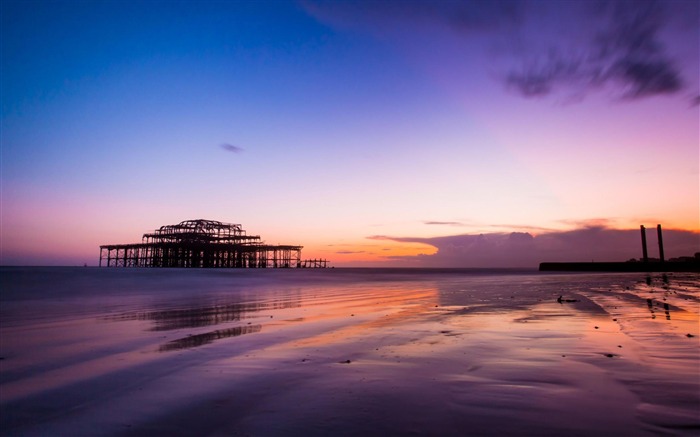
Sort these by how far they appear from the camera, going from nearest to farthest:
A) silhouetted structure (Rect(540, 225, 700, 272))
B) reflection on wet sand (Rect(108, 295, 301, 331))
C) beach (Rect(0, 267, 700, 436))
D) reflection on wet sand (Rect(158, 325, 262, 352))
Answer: beach (Rect(0, 267, 700, 436))
reflection on wet sand (Rect(158, 325, 262, 352))
reflection on wet sand (Rect(108, 295, 301, 331))
silhouetted structure (Rect(540, 225, 700, 272))

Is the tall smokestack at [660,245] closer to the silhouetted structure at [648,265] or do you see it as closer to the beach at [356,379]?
the silhouetted structure at [648,265]

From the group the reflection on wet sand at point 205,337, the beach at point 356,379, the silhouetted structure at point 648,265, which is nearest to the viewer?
the beach at point 356,379

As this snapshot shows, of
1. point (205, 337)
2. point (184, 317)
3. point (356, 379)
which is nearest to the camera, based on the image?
point (356, 379)

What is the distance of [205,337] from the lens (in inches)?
322

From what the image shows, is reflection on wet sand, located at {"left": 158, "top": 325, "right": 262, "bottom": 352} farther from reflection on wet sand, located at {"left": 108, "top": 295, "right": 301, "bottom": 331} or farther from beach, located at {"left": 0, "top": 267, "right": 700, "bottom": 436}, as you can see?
reflection on wet sand, located at {"left": 108, "top": 295, "right": 301, "bottom": 331}

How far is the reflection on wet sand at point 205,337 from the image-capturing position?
23.9 ft

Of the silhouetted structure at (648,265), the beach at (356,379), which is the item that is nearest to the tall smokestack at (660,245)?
the silhouetted structure at (648,265)

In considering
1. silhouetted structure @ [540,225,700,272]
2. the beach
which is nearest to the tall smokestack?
silhouetted structure @ [540,225,700,272]

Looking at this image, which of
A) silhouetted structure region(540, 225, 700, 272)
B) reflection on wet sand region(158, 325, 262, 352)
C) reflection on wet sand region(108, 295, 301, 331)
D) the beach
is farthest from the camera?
silhouetted structure region(540, 225, 700, 272)

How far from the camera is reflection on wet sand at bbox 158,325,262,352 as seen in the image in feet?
23.9

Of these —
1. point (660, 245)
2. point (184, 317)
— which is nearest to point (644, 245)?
point (660, 245)

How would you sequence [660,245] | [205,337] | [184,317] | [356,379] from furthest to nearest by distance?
[660,245] < [184,317] < [205,337] < [356,379]

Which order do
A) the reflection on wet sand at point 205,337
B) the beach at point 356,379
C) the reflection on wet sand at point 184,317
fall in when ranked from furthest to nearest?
the reflection on wet sand at point 184,317, the reflection on wet sand at point 205,337, the beach at point 356,379

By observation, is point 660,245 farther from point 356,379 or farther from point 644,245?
point 356,379
